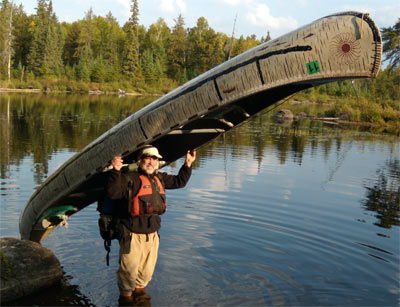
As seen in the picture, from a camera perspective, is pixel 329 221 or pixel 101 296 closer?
pixel 101 296

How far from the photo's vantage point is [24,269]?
580cm

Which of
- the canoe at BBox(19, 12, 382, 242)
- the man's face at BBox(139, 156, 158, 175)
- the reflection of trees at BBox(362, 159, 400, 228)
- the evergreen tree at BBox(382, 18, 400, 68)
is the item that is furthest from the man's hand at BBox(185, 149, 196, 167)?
the evergreen tree at BBox(382, 18, 400, 68)

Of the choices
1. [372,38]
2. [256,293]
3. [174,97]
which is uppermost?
[372,38]

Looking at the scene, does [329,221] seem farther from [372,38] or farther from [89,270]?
[372,38]

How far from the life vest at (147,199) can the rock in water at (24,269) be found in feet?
5.95

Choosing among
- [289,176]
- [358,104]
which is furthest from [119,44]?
[289,176]

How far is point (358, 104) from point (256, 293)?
1686 inches

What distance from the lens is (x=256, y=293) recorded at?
6238 mm

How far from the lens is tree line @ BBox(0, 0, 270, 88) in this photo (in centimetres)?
8694

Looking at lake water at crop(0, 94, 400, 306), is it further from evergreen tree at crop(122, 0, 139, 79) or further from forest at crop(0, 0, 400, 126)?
evergreen tree at crop(122, 0, 139, 79)

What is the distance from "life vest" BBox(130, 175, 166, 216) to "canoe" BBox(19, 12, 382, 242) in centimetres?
42

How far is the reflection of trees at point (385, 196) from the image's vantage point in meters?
10.6

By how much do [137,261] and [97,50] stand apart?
110788 millimetres

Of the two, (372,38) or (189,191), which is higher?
(372,38)
